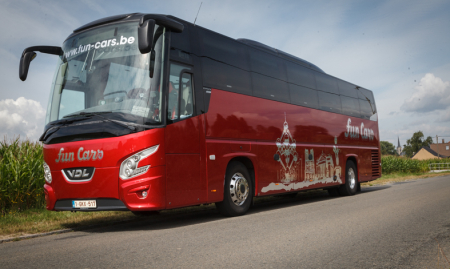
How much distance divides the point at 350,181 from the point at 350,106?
284 centimetres

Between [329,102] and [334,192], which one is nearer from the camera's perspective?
[329,102]

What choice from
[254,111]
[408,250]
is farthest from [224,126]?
[408,250]

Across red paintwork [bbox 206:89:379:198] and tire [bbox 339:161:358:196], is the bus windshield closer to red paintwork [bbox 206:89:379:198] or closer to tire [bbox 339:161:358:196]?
red paintwork [bbox 206:89:379:198]

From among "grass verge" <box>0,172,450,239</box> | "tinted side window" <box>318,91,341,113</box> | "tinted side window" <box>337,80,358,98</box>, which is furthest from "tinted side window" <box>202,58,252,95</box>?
"tinted side window" <box>337,80,358,98</box>

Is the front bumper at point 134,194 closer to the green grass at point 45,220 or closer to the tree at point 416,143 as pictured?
the green grass at point 45,220

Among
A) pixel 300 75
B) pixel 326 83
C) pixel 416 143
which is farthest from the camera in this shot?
pixel 416 143

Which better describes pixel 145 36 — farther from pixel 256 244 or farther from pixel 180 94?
pixel 256 244

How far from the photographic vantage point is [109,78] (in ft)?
23.2

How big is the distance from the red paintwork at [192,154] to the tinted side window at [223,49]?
32.0 inches

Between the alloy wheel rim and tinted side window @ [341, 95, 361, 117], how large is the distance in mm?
6945

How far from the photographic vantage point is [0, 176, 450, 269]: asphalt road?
4.38m

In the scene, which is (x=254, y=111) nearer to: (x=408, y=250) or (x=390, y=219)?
(x=390, y=219)

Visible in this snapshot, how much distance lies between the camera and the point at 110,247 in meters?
5.34

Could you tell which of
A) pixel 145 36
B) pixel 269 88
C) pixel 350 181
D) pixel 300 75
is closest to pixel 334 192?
pixel 350 181
